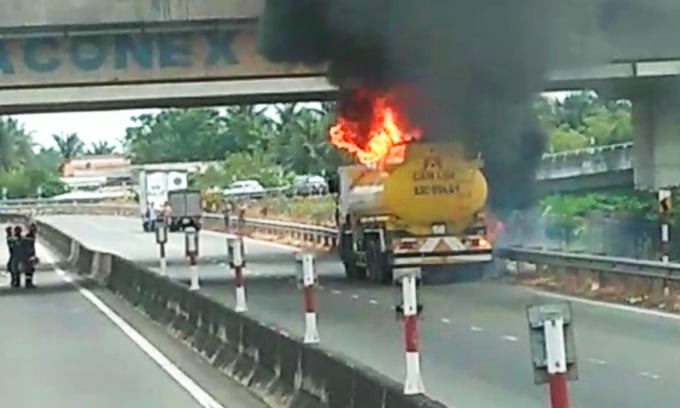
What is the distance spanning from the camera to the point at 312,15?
31250mm

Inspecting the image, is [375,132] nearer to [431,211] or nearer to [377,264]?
[377,264]

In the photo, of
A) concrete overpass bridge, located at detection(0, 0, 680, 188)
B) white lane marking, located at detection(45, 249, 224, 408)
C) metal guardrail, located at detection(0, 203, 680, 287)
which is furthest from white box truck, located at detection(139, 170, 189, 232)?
white lane marking, located at detection(45, 249, 224, 408)

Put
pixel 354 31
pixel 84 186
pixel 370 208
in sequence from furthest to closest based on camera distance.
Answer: pixel 84 186 < pixel 370 208 < pixel 354 31

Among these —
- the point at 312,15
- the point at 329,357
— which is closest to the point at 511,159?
the point at 312,15

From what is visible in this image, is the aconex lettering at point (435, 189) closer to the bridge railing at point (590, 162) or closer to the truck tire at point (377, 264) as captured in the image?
the truck tire at point (377, 264)

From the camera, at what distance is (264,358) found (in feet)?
52.5

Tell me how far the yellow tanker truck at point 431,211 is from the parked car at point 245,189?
62.8 meters

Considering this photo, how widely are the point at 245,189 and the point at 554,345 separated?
3806 inches

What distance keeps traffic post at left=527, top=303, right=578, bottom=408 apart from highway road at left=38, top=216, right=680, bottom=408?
20.4 ft

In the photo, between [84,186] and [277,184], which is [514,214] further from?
[84,186]

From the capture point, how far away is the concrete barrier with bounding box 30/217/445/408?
11375 millimetres

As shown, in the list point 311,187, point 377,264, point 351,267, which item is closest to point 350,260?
point 351,267

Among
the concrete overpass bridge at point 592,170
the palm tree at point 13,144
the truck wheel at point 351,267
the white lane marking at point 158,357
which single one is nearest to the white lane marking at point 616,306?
the white lane marking at point 158,357

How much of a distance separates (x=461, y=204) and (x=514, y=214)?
→ 7134mm
